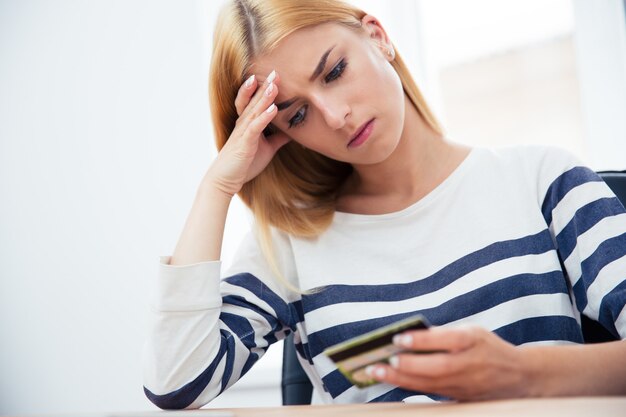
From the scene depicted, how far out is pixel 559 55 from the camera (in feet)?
7.41

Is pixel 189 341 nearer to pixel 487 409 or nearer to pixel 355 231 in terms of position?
pixel 355 231

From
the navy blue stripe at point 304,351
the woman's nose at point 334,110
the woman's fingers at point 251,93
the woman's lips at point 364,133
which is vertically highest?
the woman's fingers at point 251,93

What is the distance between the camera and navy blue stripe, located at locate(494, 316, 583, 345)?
1084 mm

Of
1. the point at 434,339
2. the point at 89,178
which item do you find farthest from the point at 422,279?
the point at 89,178

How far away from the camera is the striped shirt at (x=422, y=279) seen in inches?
42.4

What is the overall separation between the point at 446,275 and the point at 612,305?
0.89 ft

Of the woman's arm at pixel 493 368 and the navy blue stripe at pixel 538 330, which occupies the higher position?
the woman's arm at pixel 493 368

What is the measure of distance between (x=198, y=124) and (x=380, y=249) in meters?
1.35

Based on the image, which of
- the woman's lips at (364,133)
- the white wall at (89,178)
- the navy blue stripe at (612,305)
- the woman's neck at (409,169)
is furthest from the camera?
the white wall at (89,178)

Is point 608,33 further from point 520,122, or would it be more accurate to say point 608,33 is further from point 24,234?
point 24,234

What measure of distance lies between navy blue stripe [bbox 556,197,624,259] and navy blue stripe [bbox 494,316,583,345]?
113mm

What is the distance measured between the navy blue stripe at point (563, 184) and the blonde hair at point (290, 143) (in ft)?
0.97

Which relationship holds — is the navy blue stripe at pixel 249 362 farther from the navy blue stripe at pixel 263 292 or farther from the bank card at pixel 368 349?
the bank card at pixel 368 349

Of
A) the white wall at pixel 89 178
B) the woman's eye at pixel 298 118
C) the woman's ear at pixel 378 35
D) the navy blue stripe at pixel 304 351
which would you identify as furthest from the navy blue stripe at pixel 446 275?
the white wall at pixel 89 178
